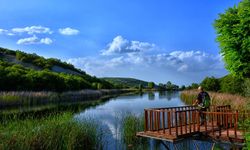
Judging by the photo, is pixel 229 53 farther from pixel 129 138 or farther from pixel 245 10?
pixel 129 138

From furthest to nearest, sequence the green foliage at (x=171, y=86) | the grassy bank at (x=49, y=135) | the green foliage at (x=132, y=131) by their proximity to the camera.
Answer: the green foliage at (x=171, y=86) → the green foliage at (x=132, y=131) → the grassy bank at (x=49, y=135)

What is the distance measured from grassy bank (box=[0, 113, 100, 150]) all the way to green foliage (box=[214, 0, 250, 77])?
6.63 meters

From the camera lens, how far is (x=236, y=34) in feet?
49.7

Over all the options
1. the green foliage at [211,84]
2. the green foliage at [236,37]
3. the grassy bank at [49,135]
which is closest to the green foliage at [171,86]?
the green foliage at [211,84]

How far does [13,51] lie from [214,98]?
9984 centimetres

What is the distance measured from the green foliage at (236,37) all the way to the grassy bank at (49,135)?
6.63 metres

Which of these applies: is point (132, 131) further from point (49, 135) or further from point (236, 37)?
point (236, 37)

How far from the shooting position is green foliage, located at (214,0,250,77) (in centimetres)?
1456

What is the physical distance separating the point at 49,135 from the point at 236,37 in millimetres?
8533

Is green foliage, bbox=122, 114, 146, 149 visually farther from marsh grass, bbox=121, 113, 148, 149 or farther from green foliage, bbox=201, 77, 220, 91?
green foliage, bbox=201, 77, 220, 91

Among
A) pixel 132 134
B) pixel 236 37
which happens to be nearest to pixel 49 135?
pixel 132 134

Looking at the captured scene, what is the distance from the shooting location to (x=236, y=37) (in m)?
15.0

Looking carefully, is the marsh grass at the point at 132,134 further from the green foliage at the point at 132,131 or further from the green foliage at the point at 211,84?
the green foliage at the point at 211,84

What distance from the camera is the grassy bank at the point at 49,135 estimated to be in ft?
35.4
